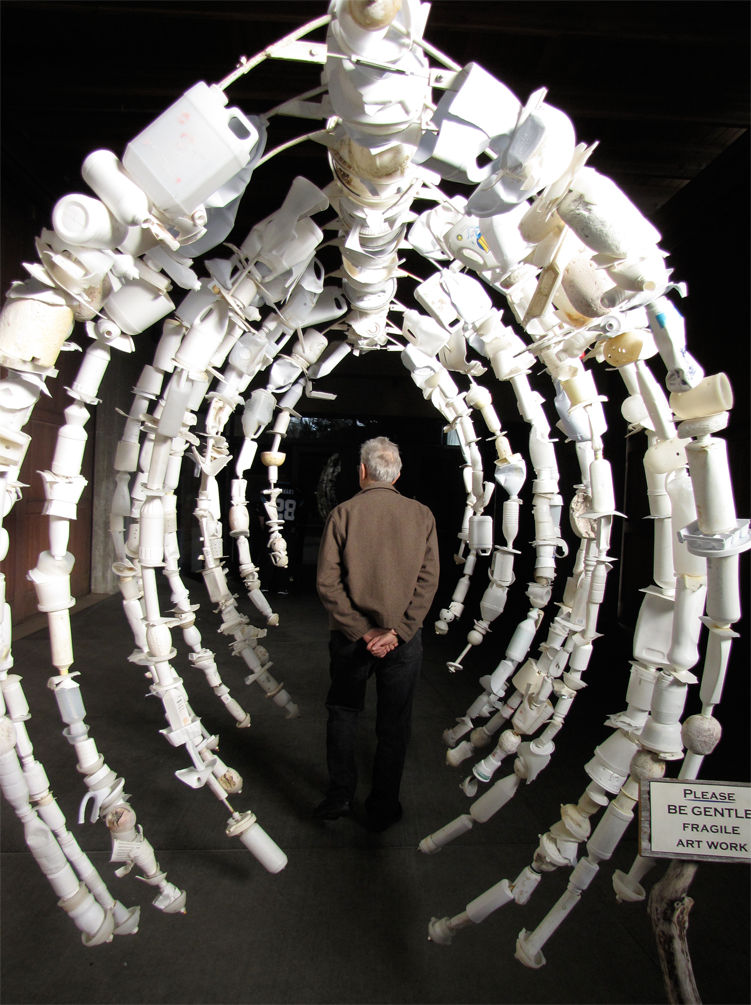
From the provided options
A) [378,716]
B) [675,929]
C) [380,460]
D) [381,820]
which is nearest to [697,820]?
[675,929]

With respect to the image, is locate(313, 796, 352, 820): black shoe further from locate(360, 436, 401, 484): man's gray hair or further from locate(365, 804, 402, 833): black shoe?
locate(360, 436, 401, 484): man's gray hair

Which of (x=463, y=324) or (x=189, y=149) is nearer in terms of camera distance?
(x=189, y=149)

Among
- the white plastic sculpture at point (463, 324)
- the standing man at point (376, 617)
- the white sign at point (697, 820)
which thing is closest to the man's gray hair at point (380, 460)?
the standing man at point (376, 617)

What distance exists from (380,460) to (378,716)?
1.11 metres

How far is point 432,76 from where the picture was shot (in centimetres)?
130

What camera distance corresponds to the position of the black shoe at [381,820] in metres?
2.52

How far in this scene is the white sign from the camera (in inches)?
45.7

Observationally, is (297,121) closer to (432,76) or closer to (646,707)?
(432,76)

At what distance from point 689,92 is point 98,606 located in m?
6.48

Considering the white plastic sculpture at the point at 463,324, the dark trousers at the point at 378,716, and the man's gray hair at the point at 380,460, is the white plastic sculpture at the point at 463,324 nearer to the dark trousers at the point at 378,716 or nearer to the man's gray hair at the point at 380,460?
the dark trousers at the point at 378,716

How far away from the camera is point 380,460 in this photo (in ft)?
8.58

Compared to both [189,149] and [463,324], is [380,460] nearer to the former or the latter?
[463,324]

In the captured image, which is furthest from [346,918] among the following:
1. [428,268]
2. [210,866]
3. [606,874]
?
[428,268]

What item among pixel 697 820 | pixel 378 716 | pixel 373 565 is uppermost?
pixel 373 565
